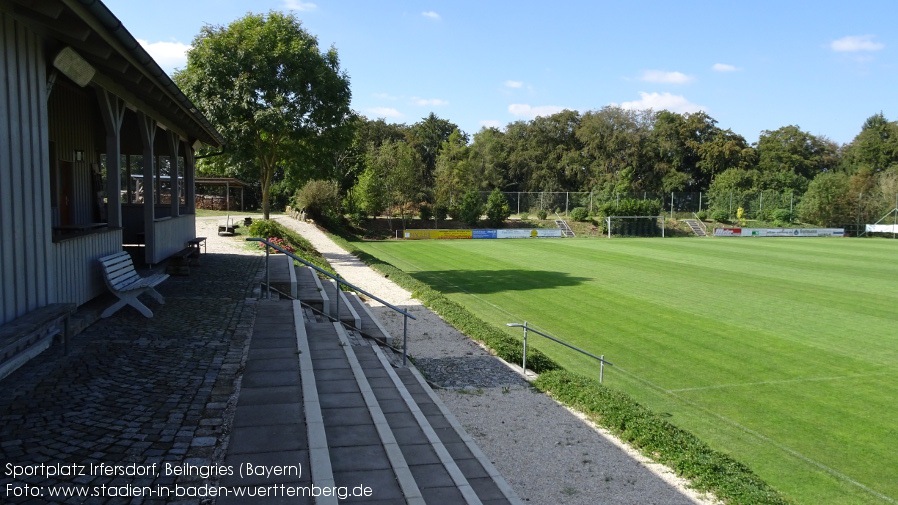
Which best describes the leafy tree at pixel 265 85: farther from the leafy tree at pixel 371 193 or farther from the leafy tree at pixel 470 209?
the leafy tree at pixel 470 209

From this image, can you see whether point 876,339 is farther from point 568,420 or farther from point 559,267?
point 559,267

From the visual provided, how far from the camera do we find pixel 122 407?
5.46 meters

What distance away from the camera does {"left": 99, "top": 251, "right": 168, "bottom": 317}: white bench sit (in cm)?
851

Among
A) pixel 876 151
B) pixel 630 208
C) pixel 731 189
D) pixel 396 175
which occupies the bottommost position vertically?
pixel 630 208

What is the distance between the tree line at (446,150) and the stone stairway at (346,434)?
17145 mm

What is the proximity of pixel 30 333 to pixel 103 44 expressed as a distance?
10.6 ft

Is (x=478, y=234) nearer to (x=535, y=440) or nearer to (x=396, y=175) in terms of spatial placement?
(x=396, y=175)

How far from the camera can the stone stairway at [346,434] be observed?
473 cm

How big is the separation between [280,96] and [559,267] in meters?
14.1

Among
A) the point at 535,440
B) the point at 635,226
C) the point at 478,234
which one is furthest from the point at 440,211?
the point at 535,440

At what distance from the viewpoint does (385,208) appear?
4997cm

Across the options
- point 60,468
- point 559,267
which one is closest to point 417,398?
point 60,468

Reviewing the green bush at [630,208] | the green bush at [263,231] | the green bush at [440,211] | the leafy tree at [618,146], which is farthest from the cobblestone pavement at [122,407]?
the leafy tree at [618,146]

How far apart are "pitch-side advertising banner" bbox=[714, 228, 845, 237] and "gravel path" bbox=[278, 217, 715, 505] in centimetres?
4787
